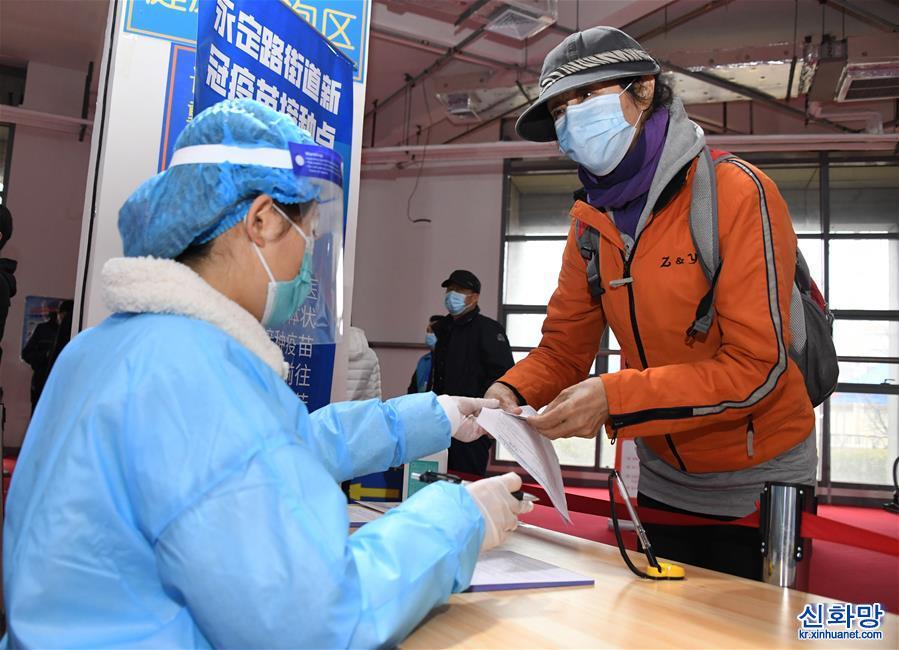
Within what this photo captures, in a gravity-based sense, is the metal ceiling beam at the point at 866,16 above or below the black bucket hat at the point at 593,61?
above

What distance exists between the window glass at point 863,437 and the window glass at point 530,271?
4.18m

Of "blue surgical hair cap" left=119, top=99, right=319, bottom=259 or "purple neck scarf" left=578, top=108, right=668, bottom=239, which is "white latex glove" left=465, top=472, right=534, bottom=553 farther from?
"purple neck scarf" left=578, top=108, right=668, bottom=239

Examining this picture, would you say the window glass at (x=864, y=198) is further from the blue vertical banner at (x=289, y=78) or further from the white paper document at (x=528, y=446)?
the white paper document at (x=528, y=446)

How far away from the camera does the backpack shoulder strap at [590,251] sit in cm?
203

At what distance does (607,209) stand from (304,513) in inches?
56.2

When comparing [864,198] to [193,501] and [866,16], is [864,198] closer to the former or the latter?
[866,16]

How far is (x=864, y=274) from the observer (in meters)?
9.84

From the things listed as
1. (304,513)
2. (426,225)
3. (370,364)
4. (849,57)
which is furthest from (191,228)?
(426,225)

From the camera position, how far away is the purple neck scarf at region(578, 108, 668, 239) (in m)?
1.92

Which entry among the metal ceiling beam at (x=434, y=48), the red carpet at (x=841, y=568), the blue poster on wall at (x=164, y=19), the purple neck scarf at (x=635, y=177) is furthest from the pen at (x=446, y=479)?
the metal ceiling beam at (x=434, y=48)

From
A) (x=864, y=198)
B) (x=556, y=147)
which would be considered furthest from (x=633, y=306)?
(x=864, y=198)

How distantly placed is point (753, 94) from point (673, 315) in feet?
26.3

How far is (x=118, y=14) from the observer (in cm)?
263

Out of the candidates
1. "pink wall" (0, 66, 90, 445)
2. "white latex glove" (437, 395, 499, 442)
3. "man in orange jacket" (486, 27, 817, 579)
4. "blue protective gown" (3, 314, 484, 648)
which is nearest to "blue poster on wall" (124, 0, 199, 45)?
"man in orange jacket" (486, 27, 817, 579)
